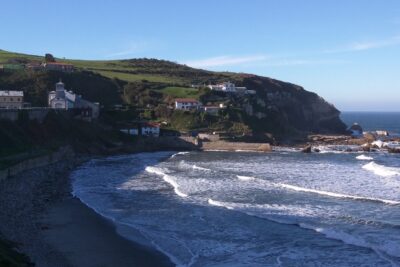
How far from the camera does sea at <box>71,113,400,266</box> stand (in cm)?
1945

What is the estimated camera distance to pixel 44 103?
70.7 metres

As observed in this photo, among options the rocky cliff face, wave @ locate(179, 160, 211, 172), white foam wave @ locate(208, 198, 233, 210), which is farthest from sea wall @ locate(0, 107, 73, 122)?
the rocky cliff face

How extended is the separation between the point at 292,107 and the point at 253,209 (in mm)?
68959

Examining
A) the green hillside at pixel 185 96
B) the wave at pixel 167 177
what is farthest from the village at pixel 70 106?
the wave at pixel 167 177

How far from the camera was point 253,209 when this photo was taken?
88.4 ft

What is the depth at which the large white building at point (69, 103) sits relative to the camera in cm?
6450

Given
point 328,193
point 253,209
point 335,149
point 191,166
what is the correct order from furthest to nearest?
1. point 335,149
2. point 191,166
3. point 328,193
4. point 253,209

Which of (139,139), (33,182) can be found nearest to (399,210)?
(33,182)

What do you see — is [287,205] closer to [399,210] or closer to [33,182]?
[399,210]

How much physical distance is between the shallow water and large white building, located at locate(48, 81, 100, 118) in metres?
18.5

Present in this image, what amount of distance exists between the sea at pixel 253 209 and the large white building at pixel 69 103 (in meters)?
17.3

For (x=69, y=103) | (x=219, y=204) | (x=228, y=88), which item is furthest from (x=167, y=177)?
(x=228, y=88)

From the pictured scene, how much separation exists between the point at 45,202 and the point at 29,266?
43.5ft

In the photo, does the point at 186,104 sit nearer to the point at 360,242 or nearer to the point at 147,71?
the point at 147,71
